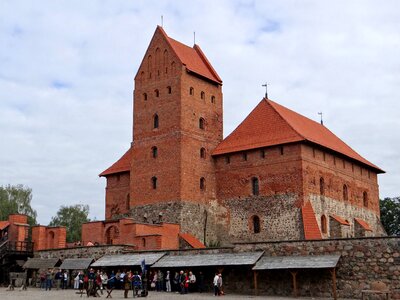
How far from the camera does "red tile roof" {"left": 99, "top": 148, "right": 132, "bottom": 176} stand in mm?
44166

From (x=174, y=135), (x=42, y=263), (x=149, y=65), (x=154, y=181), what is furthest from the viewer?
(x=149, y=65)

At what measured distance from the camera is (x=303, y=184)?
35.8m

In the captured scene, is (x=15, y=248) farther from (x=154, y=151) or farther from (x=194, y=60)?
(x=194, y=60)

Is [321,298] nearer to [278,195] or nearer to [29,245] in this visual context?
[278,195]

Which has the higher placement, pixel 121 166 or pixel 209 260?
pixel 121 166

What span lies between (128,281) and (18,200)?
125ft

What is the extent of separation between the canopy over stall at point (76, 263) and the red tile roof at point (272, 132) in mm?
12959

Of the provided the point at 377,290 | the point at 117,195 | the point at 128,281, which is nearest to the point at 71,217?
the point at 117,195


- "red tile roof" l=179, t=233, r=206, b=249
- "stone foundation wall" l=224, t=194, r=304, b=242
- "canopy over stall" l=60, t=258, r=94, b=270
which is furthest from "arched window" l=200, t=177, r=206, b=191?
"canopy over stall" l=60, t=258, r=94, b=270

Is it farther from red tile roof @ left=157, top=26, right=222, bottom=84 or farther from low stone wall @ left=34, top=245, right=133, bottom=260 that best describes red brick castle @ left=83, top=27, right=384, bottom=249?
low stone wall @ left=34, top=245, right=133, bottom=260

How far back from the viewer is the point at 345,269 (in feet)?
79.7

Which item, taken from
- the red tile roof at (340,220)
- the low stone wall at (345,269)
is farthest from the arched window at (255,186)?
the low stone wall at (345,269)

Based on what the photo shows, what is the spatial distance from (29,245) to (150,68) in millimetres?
15020

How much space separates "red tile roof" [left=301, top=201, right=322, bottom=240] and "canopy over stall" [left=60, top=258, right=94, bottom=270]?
41.0ft
